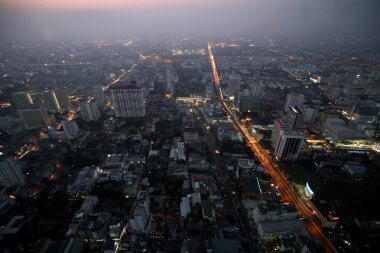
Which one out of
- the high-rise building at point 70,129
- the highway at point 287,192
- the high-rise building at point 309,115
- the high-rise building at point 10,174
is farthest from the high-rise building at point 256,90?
the high-rise building at point 10,174

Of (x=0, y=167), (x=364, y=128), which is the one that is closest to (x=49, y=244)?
(x=0, y=167)

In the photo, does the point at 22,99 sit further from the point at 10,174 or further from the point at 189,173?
the point at 189,173

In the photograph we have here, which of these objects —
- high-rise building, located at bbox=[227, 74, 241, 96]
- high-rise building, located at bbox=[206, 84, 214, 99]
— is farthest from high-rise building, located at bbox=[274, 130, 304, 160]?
high-rise building, located at bbox=[206, 84, 214, 99]

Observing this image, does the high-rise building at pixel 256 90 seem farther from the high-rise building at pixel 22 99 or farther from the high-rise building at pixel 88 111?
the high-rise building at pixel 22 99

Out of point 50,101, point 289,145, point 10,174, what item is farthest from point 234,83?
point 10,174

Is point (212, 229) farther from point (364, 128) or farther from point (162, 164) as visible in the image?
point (364, 128)

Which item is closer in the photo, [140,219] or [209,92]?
[140,219]

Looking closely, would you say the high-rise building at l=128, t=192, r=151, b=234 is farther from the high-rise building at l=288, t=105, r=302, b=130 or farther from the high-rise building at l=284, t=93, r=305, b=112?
the high-rise building at l=284, t=93, r=305, b=112
